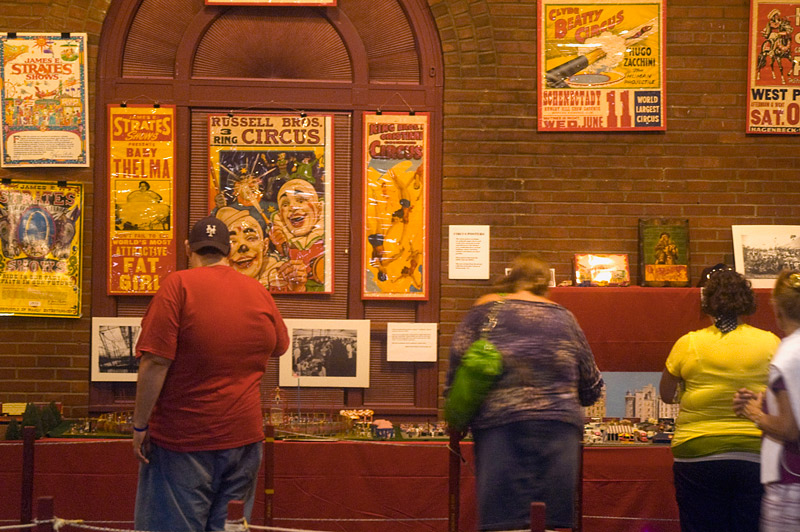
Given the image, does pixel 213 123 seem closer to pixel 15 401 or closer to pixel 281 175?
pixel 281 175

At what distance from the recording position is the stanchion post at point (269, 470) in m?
5.07

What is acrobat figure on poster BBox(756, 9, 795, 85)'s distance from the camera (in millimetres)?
6207

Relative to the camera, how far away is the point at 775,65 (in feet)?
20.4

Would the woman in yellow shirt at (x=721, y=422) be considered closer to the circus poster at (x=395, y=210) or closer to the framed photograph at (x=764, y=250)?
the framed photograph at (x=764, y=250)

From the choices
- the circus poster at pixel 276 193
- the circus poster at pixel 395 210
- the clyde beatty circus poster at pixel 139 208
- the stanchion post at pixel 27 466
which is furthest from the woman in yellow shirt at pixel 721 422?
the clyde beatty circus poster at pixel 139 208

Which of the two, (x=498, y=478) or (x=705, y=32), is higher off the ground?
(x=705, y=32)

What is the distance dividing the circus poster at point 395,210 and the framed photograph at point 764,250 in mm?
2423

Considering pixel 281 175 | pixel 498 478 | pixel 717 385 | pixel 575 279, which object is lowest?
pixel 498 478

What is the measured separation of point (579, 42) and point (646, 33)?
20.6 inches

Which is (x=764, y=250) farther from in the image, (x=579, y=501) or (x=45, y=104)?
(x=45, y=104)

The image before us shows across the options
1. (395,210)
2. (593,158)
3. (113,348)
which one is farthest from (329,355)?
(593,158)

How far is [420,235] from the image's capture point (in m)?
6.14

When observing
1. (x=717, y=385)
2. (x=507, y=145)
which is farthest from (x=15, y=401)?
(x=717, y=385)

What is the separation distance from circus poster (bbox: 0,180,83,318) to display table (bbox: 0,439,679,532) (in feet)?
3.67
